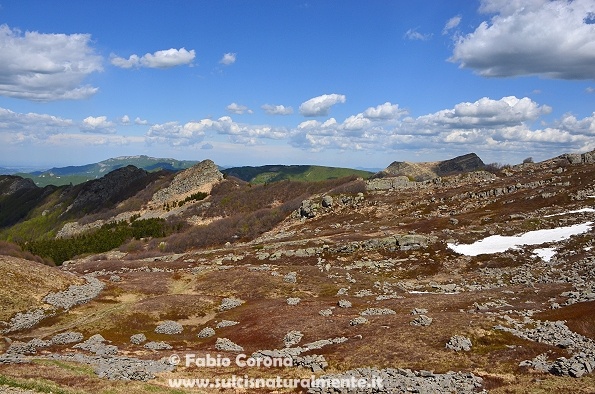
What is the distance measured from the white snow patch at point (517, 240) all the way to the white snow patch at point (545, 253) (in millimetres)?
4904

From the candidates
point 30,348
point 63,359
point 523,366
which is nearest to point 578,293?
point 523,366

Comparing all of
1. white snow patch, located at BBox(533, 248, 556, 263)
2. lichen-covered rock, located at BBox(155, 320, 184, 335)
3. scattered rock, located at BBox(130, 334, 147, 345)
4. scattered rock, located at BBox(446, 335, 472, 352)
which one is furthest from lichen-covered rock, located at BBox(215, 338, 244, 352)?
white snow patch, located at BBox(533, 248, 556, 263)

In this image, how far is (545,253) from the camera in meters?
76.2

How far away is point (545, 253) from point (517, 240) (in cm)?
1028

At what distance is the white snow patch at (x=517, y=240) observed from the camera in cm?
8319

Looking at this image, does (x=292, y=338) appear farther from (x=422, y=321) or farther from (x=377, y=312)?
(x=422, y=321)

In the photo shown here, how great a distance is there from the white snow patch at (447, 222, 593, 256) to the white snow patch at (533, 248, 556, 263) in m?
4.90

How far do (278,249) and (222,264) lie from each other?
53.1 ft

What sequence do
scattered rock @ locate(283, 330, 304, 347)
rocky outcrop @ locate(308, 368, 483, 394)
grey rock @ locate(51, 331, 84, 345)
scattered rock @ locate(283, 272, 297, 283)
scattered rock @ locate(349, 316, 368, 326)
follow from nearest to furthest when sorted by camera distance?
rocky outcrop @ locate(308, 368, 483, 394)
scattered rock @ locate(283, 330, 304, 347)
scattered rock @ locate(349, 316, 368, 326)
grey rock @ locate(51, 331, 84, 345)
scattered rock @ locate(283, 272, 297, 283)

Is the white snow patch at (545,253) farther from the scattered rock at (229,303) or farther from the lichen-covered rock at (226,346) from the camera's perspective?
the lichen-covered rock at (226,346)

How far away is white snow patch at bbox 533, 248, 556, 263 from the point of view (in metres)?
74.2

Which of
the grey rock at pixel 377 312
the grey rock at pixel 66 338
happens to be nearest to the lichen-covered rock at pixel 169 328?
the grey rock at pixel 66 338

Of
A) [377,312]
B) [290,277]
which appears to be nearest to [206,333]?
[377,312]

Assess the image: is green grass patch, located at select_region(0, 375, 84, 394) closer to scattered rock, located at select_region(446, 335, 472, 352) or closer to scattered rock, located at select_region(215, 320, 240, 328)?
scattered rock, located at select_region(215, 320, 240, 328)
